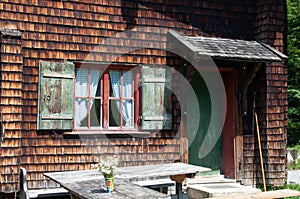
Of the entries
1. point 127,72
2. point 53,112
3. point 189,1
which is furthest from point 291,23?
point 53,112

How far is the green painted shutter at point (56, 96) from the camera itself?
7582 millimetres

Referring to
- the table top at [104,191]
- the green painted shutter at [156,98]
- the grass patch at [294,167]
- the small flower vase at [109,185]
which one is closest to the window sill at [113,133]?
the green painted shutter at [156,98]

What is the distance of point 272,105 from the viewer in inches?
353

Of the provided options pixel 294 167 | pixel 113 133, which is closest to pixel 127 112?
pixel 113 133

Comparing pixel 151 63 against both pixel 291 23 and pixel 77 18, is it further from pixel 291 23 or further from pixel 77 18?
pixel 291 23

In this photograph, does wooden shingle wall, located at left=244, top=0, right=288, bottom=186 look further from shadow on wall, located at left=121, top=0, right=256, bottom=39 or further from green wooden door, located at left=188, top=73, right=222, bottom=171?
green wooden door, located at left=188, top=73, right=222, bottom=171

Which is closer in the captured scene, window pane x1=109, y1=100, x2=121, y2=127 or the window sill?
the window sill

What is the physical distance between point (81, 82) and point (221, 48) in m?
2.61

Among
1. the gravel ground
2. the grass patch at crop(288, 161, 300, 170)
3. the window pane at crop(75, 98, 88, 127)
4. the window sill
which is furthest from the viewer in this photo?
the grass patch at crop(288, 161, 300, 170)

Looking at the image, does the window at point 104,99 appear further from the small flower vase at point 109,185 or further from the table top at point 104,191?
the small flower vase at point 109,185

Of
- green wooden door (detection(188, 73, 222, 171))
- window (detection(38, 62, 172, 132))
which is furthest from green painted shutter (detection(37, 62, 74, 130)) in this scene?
green wooden door (detection(188, 73, 222, 171))

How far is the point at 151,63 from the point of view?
334 inches

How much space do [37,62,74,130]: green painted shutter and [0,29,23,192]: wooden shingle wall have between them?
395 millimetres

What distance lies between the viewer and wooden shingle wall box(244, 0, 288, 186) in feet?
29.3
